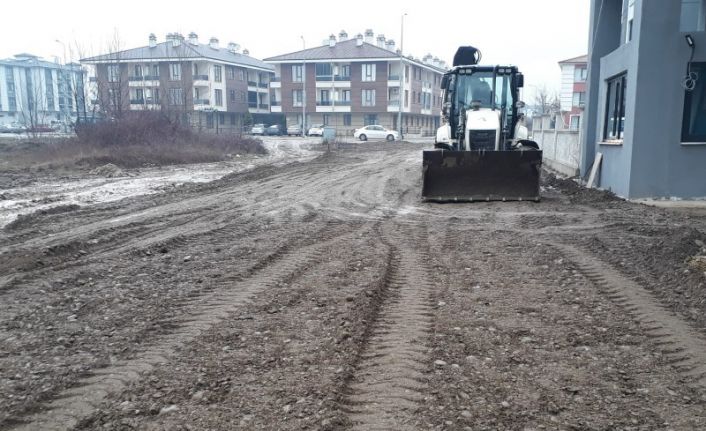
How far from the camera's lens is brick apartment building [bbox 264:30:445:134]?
70.8 m

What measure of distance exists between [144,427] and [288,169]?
61.4 ft

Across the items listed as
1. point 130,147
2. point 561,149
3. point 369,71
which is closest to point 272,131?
point 369,71

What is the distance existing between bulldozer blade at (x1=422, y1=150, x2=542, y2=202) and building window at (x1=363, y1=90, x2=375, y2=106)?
60757 mm

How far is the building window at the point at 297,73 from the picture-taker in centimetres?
7444

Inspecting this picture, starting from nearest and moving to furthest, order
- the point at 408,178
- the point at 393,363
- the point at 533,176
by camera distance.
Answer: the point at 393,363 < the point at 533,176 < the point at 408,178

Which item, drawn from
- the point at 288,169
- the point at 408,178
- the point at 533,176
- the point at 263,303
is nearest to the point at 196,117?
the point at 288,169

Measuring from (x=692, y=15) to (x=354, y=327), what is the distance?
13123 mm

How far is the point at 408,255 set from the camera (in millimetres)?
7621

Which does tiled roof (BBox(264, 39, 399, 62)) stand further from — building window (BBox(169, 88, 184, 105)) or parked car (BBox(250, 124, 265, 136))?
building window (BBox(169, 88, 184, 105))

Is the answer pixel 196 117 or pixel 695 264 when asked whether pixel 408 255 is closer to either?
pixel 695 264

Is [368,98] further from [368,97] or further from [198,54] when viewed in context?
[198,54]

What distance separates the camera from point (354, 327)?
485 cm

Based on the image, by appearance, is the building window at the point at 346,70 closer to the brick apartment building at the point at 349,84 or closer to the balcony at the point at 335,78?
the brick apartment building at the point at 349,84

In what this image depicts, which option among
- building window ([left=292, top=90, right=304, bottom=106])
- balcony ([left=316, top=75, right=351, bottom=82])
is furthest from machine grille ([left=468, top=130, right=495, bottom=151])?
building window ([left=292, top=90, right=304, bottom=106])
